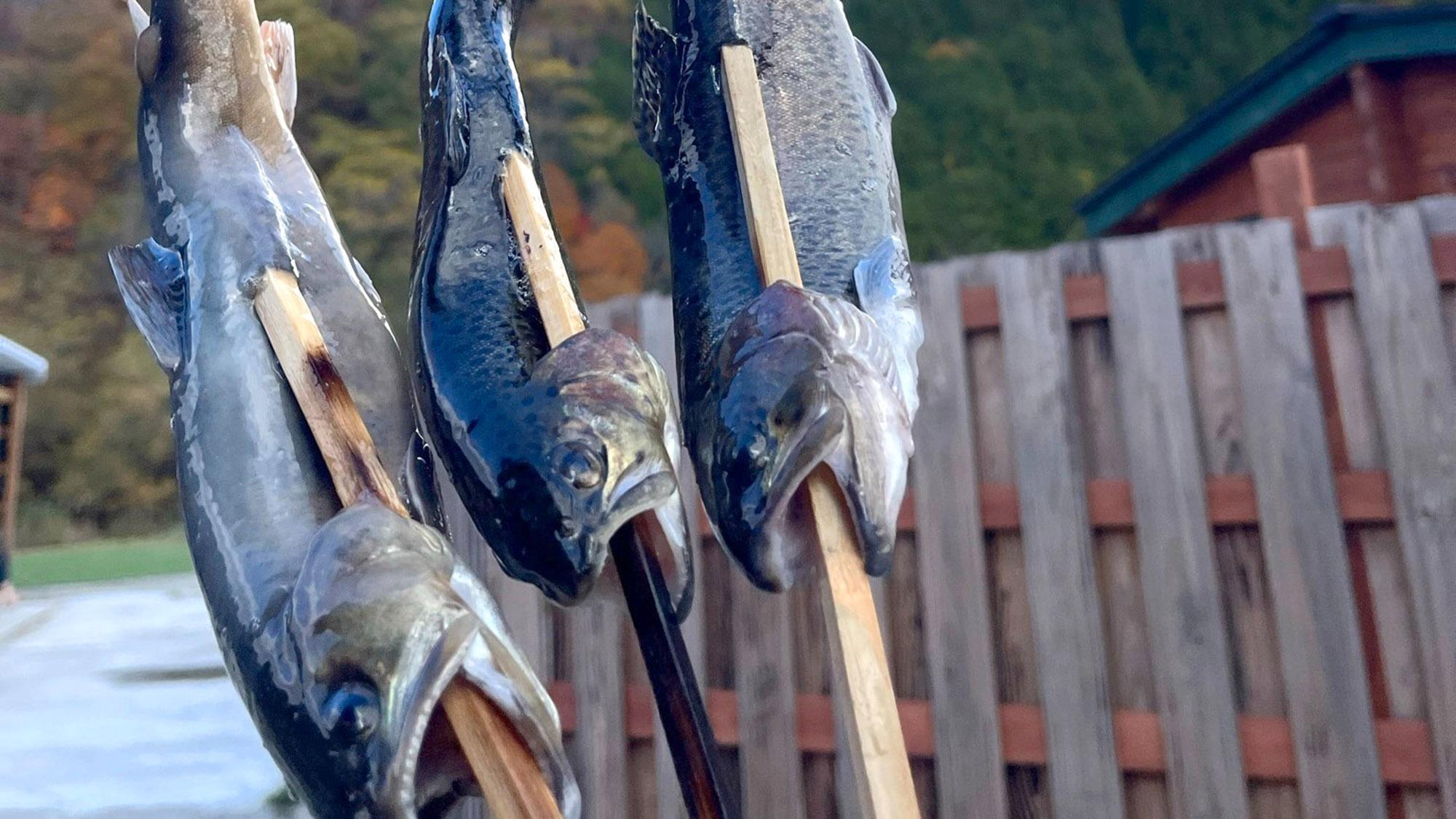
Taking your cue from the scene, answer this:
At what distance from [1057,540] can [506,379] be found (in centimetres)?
167

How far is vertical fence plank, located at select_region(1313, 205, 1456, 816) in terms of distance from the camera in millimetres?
1859

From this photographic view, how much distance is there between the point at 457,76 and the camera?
0.92 meters

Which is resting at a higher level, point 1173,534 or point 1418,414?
point 1418,414

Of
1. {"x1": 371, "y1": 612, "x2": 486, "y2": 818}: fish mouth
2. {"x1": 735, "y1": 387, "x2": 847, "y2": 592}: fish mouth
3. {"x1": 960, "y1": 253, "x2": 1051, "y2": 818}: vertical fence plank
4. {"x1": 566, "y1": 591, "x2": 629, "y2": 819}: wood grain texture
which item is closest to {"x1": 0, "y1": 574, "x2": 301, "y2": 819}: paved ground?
{"x1": 566, "y1": 591, "x2": 629, "y2": 819}: wood grain texture

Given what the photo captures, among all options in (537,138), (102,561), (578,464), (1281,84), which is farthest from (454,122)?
(102,561)

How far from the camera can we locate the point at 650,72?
106 centimetres

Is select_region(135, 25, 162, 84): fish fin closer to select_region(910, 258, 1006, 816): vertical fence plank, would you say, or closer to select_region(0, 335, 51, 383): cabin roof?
select_region(910, 258, 1006, 816): vertical fence plank

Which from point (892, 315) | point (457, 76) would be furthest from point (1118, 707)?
point (457, 76)

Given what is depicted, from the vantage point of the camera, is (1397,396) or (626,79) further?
(626,79)

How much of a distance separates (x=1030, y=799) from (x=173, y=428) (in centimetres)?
192

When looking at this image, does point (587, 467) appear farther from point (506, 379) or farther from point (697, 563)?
point (697, 563)

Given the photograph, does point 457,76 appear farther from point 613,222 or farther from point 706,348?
point 613,222

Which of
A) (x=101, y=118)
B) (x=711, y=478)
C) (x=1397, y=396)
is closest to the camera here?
(x=711, y=478)

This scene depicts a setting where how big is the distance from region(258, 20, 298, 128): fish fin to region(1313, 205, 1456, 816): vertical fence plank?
6.51ft
